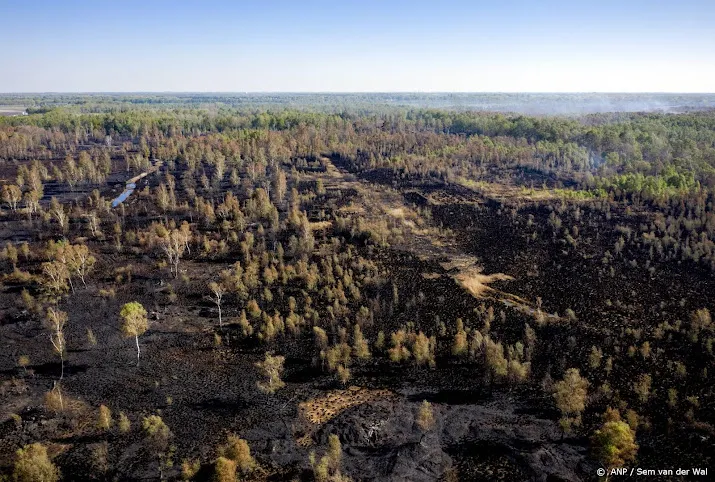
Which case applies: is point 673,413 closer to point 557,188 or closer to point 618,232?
point 618,232

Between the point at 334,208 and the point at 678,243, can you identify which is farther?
the point at 334,208

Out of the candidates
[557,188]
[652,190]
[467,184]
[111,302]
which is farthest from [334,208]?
[652,190]

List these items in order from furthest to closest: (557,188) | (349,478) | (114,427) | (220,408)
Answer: (557,188), (220,408), (114,427), (349,478)

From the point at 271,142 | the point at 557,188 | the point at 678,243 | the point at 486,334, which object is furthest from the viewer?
the point at 271,142

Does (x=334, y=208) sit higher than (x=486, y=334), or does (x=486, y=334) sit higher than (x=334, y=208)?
(x=334, y=208)

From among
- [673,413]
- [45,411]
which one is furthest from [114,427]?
[673,413]

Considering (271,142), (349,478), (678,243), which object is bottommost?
(349,478)
